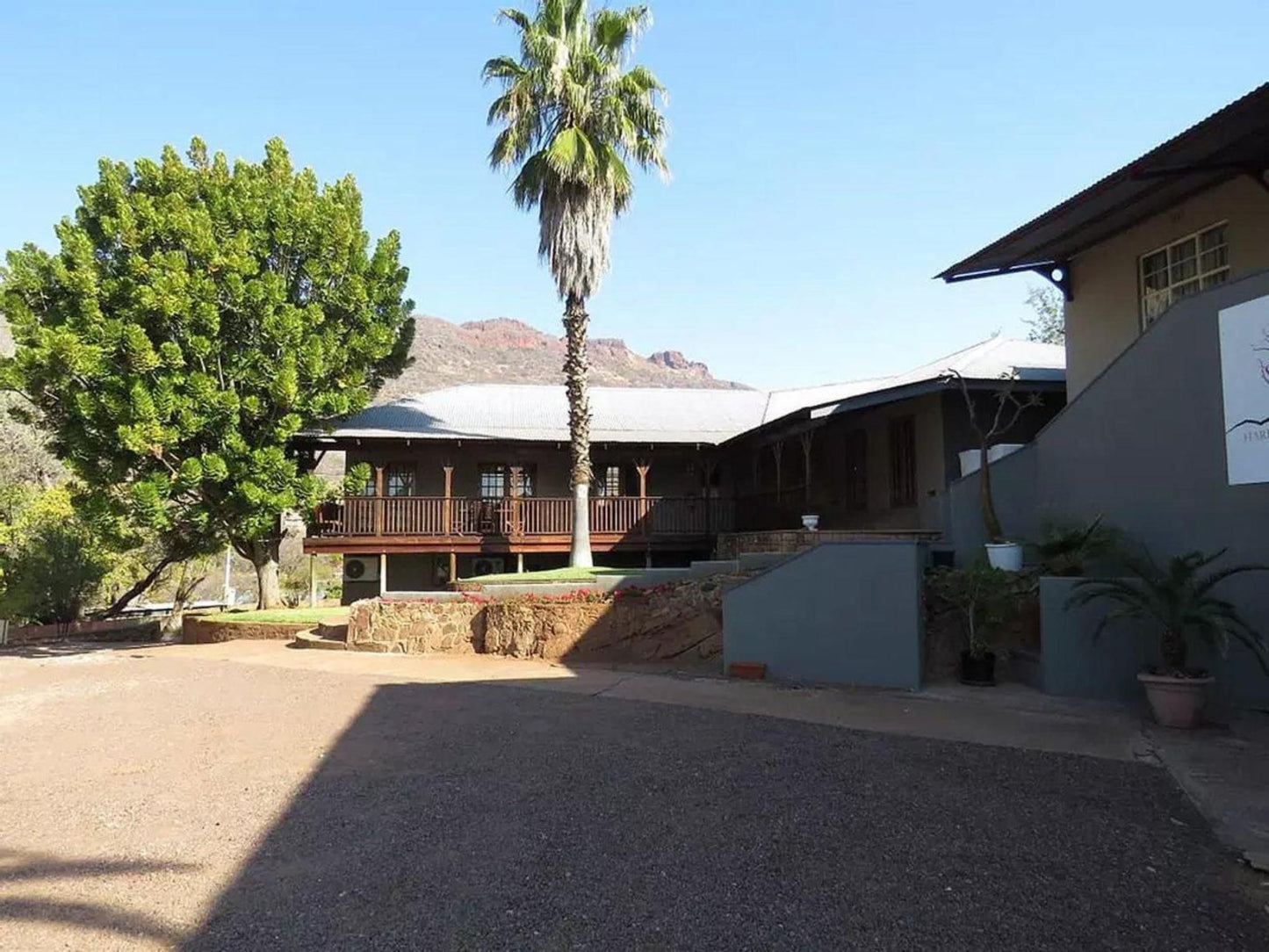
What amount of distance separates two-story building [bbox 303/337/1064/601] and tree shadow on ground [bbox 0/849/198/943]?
11.3m

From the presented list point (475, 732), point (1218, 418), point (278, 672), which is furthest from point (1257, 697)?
point (278, 672)

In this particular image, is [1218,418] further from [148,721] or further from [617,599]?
[148,721]

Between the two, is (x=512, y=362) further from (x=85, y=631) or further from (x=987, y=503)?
(x=987, y=503)

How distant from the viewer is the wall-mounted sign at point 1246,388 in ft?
25.1

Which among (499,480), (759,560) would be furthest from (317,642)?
(499,480)

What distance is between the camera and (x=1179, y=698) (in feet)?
24.2

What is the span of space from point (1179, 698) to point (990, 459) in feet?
17.9

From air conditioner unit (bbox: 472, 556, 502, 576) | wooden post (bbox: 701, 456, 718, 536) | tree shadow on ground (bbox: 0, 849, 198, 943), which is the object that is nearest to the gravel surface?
tree shadow on ground (bbox: 0, 849, 198, 943)

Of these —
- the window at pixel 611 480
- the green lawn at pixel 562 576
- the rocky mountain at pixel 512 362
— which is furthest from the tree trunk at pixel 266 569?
the rocky mountain at pixel 512 362

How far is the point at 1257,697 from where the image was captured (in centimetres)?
774

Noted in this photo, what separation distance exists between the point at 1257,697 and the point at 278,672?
453 inches

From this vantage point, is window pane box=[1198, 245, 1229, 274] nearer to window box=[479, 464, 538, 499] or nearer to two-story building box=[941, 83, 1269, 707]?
two-story building box=[941, 83, 1269, 707]

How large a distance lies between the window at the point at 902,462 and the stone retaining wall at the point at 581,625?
15.0 feet

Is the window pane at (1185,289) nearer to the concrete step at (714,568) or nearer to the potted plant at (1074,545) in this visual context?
the potted plant at (1074,545)
